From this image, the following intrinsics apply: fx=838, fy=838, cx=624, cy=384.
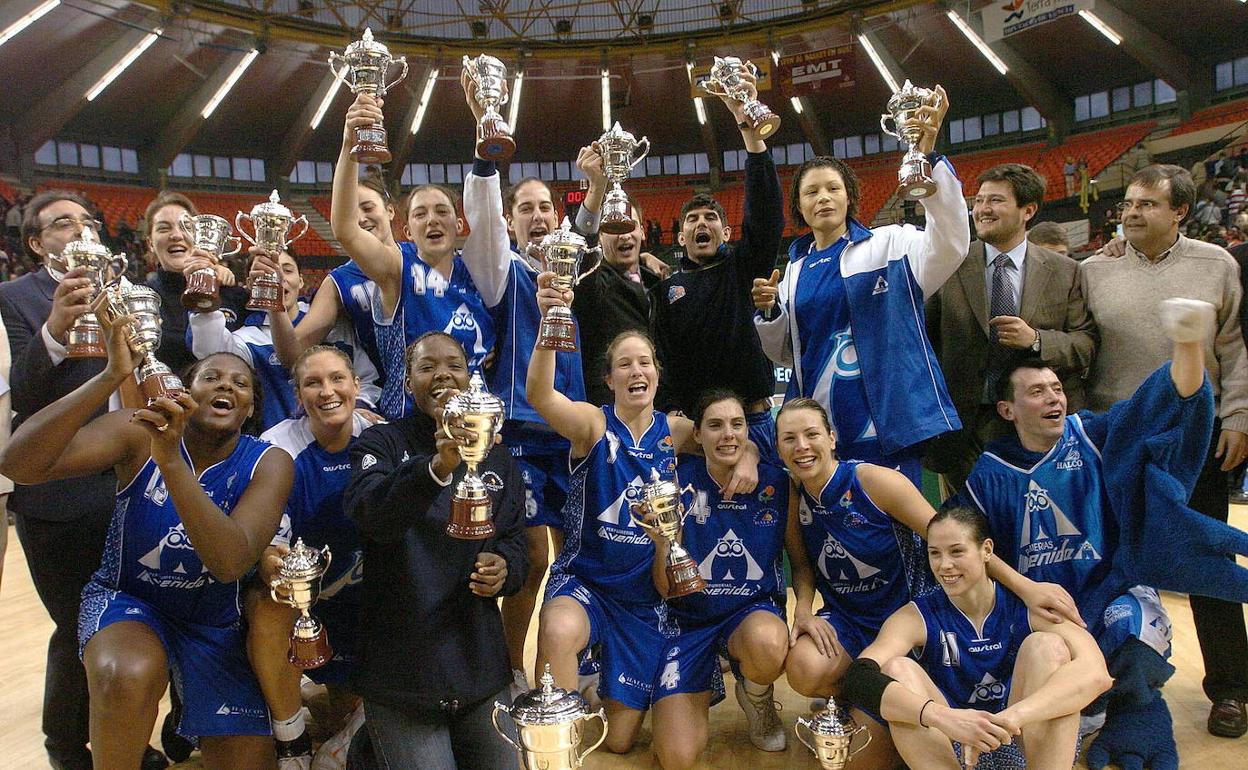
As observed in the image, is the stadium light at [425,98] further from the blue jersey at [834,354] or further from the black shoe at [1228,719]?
the black shoe at [1228,719]

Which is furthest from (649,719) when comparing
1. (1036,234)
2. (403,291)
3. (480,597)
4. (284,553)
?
(1036,234)

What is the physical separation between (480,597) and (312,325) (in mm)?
1402

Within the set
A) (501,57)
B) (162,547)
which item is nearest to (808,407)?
(162,547)

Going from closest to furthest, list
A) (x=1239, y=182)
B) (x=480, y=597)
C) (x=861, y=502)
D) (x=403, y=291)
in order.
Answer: (x=480, y=597), (x=861, y=502), (x=403, y=291), (x=1239, y=182)

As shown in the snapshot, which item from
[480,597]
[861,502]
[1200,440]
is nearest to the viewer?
[480,597]

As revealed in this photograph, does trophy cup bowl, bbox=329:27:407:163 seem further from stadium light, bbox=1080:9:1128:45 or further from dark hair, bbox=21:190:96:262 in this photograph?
stadium light, bbox=1080:9:1128:45

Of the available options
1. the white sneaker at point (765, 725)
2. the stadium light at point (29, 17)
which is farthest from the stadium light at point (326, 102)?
the white sneaker at point (765, 725)

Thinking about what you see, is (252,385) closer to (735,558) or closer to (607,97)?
(735,558)

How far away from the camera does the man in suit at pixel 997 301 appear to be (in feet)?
10.6

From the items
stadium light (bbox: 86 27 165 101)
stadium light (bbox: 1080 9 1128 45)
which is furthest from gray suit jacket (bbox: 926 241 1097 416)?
stadium light (bbox: 86 27 165 101)

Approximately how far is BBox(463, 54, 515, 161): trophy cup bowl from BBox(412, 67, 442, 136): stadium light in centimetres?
1401

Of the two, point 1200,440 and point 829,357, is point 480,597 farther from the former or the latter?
point 1200,440

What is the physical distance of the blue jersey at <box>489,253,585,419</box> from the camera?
3162 mm

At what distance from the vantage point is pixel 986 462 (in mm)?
2936
